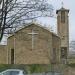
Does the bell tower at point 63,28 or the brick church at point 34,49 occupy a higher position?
the bell tower at point 63,28

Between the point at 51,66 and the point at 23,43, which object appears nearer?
the point at 51,66

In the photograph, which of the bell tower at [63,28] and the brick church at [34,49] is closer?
the brick church at [34,49]

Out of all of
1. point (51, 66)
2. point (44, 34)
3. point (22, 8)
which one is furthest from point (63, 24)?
point (22, 8)

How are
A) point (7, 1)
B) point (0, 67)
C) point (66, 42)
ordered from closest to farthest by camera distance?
point (7, 1), point (0, 67), point (66, 42)

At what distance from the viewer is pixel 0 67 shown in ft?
176

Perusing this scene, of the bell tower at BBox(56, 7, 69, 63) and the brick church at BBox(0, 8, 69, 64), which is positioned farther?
the bell tower at BBox(56, 7, 69, 63)

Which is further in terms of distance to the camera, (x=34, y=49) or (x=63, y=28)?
(x=63, y=28)

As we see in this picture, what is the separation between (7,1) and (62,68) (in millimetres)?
26985

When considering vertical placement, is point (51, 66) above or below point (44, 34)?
below

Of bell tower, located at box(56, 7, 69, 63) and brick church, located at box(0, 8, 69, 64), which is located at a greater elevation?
bell tower, located at box(56, 7, 69, 63)

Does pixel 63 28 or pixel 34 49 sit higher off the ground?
pixel 63 28

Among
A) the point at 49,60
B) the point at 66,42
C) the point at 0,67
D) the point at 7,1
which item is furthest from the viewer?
the point at 66,42

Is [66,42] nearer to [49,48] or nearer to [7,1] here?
[49,48]

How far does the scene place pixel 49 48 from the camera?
67.1m
